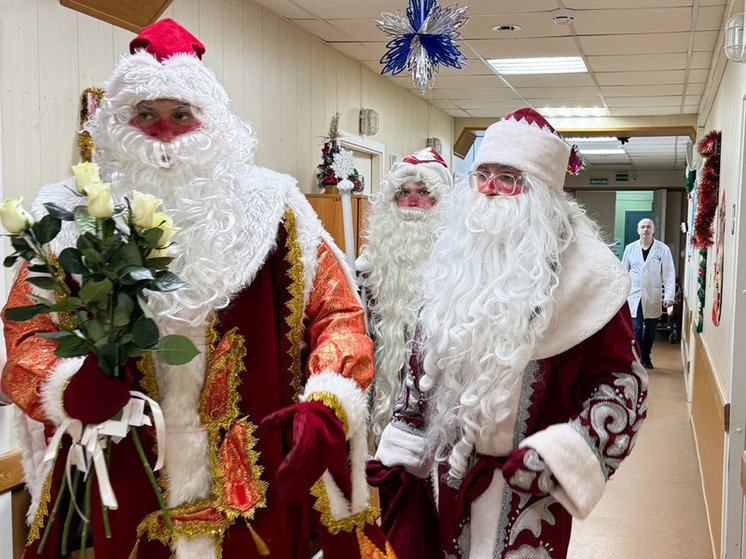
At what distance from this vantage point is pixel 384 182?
401 centimetres

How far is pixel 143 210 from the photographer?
1427mm

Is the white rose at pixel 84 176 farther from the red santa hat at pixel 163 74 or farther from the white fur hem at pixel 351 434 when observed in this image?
the white fur hem at pixel 351 434

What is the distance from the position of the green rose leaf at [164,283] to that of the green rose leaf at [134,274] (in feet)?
0.07

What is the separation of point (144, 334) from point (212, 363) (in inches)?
12.2

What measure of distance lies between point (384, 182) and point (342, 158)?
5.44ft

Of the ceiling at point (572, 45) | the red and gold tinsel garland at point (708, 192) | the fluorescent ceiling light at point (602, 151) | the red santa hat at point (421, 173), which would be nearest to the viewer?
the red santa hat at point (421, 173)

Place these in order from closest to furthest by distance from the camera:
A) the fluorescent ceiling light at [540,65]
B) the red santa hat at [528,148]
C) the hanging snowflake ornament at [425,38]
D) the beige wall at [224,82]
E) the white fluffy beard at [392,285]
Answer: the red santa hat at [528,148] < the beige wall at [224,82] < the white fluffy beard at [392,285] < the hanging snowflake ornament at [425,38] < the fluorescent ceiling light at [540,65]

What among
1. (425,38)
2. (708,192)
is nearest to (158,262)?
(425,38)

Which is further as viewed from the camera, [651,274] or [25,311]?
[651,274]

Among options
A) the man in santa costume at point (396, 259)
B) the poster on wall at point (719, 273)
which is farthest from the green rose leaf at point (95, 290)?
the poster on wall at point (719, 273)

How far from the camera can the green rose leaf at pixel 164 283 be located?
1456 millimetres

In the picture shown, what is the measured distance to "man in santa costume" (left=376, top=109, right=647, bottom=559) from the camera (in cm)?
180

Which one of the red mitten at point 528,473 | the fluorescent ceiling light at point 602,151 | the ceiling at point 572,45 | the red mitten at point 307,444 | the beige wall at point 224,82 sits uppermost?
the ceiling at point 572,45

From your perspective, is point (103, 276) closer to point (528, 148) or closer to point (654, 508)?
point (528, 148)
